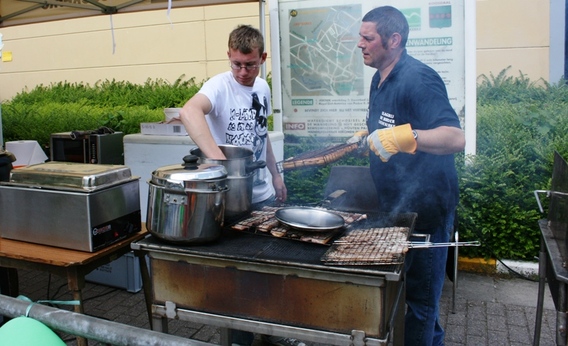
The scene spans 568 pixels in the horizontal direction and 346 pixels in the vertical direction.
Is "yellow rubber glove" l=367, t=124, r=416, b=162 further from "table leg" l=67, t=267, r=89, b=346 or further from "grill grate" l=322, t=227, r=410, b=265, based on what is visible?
"table leg" l=67, t=267, r=89, b=346

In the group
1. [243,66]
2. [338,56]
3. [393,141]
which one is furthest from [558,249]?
[338,56]

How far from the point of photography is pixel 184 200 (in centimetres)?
201

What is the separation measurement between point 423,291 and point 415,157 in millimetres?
731

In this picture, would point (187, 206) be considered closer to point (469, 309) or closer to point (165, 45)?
point (469, 309)

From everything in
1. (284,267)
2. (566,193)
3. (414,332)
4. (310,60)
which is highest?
(310,60)

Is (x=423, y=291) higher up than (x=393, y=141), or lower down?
lower down

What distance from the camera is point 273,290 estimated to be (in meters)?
1.90

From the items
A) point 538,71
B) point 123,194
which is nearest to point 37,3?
point 123,194

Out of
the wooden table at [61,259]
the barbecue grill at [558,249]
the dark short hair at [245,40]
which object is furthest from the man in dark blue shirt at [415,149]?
the wooden table at [61,259]

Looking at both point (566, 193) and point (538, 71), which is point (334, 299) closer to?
point (566, 193)

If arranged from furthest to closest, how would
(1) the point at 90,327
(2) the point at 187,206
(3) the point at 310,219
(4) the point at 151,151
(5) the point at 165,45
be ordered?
(5) the point at 165,45
(4) the point at 151,151
(3) the point at 310,219
(2) the point at 187,206
(1) the point at 90,327

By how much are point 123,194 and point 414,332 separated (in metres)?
1.73

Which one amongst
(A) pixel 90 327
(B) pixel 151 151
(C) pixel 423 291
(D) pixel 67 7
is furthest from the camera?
(D) pixel 67 7

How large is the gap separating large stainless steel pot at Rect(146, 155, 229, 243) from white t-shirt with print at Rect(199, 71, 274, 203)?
825mm
